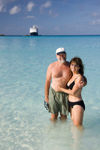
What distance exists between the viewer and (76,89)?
3.60 metres

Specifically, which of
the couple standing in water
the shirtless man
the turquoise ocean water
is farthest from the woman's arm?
the turquoise ocean water

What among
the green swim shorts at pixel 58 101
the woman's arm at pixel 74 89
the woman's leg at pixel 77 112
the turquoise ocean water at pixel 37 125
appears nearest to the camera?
the woman's arm at pixel 74 89

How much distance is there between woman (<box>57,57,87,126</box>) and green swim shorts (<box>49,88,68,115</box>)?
106 millimetres

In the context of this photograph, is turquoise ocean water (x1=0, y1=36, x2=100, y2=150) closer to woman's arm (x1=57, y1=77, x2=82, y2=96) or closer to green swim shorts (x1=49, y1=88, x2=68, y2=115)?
green swim shorts (x1=49, y1=88, x2=68, y2=115)

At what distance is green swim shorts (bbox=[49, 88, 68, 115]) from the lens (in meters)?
3.94

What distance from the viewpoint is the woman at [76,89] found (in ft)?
11.7

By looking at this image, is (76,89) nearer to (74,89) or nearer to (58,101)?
(74,89)

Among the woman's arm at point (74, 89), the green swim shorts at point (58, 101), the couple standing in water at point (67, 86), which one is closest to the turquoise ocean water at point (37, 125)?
the couple standing in water at point (67, 86)

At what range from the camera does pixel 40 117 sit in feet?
17.3

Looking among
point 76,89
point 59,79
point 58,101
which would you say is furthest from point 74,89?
point 58,101

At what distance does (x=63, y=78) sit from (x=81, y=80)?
0.46 m

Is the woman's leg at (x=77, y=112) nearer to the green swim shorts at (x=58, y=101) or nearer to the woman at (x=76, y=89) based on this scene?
the woman at (x=76, y=89)

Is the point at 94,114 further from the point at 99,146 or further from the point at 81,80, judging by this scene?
the point at 81,80

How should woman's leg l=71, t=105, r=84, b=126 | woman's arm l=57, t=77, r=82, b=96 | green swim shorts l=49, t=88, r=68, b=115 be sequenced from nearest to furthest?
woman's arm l=57, t=77, r=82, b=96
woman's leg l=71, t=105, r=84, b=126
green swim shorts l=49, t=88, r=68, b=115
